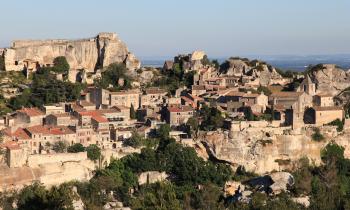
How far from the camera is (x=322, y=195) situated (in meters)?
36.2

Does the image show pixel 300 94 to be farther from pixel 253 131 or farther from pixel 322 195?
pixel 322 195

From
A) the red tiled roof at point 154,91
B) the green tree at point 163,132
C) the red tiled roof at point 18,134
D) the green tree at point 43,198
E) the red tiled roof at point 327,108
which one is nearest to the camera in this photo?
the green tree at point 43,198

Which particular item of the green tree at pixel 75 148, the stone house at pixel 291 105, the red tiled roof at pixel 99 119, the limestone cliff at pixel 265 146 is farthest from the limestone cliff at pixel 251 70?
the green tree at pixel 75 148

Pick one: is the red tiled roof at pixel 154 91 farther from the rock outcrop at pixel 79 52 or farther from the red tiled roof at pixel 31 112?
the red tiled roof at pixel 31 112

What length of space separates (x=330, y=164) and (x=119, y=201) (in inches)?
515

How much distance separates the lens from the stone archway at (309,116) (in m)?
44.4

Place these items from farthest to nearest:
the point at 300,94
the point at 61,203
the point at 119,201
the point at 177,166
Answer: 1. the point at 300,94
2. the point at 177,166
3. the point at 119,201
4. the point at 61,203

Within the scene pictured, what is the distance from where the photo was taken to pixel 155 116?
147 ft

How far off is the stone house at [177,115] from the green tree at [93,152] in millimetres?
6194

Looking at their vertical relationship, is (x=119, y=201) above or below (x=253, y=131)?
below

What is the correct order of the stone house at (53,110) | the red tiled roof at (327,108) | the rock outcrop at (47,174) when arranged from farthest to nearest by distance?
the red tiled roof at (327,108) → the stone house at (53,110) → the rock outcrop at (47,174)

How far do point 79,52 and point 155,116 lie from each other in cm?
Answer: 1520

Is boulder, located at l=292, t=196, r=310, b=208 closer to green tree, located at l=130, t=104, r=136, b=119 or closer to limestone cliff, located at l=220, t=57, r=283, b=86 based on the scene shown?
green tree, located at l=130, t=104, r=136, b=119

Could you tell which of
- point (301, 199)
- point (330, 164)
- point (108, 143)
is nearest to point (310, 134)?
point (330, 164)
